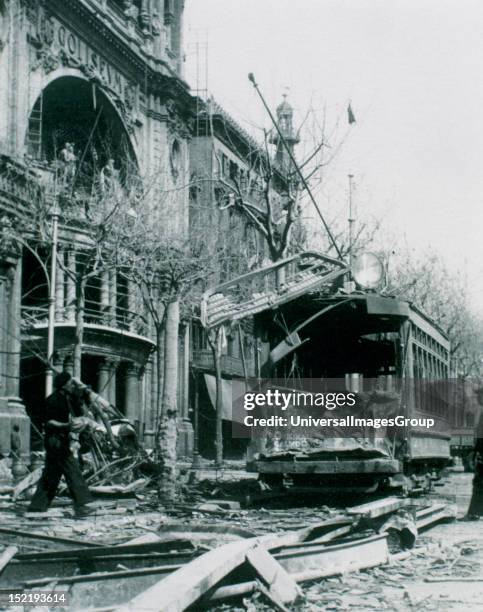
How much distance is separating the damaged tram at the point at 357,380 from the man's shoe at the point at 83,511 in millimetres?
2934

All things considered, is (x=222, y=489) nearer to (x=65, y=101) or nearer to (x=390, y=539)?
(x=390, y=539)

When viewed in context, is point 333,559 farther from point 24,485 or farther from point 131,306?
point 131,306

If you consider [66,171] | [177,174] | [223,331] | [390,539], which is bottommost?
[390,539]

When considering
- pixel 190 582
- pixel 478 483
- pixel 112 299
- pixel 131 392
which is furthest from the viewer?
pixel 131 392

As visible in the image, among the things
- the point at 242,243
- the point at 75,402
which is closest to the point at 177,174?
the point at 242,243

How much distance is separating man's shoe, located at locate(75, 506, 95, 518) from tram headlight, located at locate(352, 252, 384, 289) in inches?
215

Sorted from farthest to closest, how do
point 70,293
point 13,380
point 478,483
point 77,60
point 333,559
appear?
point 70,293 → point 77,60 → point 13,380 → point 478,483 → point 333,559

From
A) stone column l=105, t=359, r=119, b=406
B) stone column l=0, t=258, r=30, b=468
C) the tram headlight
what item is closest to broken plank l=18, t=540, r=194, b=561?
the tram headlight

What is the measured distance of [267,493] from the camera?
14852 millimetres

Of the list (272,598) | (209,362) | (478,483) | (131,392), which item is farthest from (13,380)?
(272,598)

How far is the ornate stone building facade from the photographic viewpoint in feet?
94.5

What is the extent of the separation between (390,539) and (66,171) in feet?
77.2

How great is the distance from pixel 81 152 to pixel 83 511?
1115 inches

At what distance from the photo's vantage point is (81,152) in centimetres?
3891
